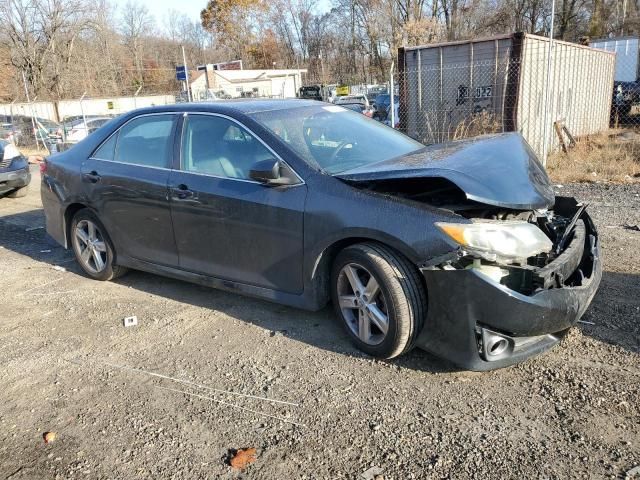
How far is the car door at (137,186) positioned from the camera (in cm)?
453

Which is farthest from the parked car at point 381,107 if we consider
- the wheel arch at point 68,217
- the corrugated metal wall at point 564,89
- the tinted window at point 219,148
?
the tinted window at point 219,148

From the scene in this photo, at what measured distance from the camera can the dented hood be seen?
3.21 m

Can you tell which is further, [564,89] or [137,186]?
[564,89]

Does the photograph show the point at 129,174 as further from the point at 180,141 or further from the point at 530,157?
the point at 530,157

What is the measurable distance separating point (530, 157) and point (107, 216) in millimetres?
3606

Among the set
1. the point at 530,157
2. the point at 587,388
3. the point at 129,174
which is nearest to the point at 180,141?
Result: the point at 129,174

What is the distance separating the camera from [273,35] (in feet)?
246

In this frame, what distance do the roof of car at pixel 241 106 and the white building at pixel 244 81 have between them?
38.5 metres

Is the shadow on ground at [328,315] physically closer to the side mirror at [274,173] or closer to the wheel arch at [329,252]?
the wheel arch at [329,252]

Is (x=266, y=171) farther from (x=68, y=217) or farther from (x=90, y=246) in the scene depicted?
(x=68, y=217)

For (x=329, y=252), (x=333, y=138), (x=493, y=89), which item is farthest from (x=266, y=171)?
(x=493, y=89)

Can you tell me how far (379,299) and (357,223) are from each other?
Result: 489mm

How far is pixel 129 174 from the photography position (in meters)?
4.75

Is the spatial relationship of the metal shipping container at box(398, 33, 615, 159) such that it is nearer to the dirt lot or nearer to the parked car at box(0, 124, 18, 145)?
the dirt lot
